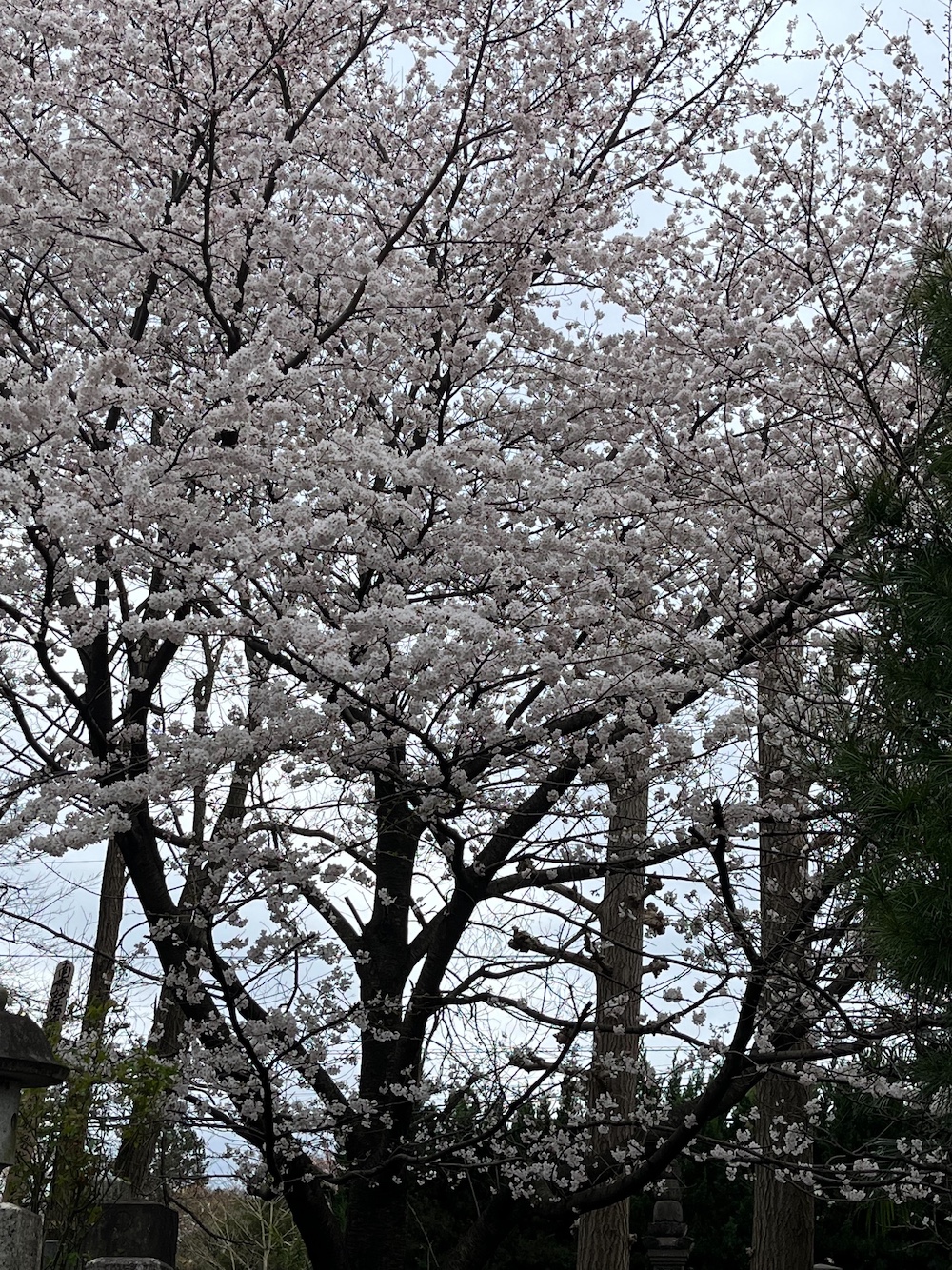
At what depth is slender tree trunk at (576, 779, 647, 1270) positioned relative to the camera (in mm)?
6242

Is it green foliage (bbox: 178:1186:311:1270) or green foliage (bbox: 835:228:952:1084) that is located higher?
green foliage (bbox: 835:228:952:1084)

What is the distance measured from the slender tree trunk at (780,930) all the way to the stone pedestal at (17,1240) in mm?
2897

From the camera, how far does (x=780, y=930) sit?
6.38 metres

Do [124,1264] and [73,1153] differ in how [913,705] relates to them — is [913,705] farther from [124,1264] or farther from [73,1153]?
[73,1153]

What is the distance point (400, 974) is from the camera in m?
6.35

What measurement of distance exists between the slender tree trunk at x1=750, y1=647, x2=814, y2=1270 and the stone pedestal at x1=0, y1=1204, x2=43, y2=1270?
290 cm

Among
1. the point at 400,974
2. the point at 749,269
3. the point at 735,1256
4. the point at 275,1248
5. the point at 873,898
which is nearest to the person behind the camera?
the point at 873,898

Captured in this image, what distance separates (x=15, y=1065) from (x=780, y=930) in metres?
4.00

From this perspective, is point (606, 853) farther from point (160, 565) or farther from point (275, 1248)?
point (275, 1248)

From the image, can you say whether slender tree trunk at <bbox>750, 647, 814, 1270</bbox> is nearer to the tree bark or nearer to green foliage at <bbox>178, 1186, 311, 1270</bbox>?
the tree bark

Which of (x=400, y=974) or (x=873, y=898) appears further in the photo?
(x=400, y=974)

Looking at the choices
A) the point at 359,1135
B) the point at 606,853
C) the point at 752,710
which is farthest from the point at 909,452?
the point at 359,1135

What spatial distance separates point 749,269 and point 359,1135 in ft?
17.3

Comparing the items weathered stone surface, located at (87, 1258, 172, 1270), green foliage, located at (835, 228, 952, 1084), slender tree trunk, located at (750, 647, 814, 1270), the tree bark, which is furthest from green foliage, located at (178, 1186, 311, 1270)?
green foliage, located at (835, 228, 952, 1084)
